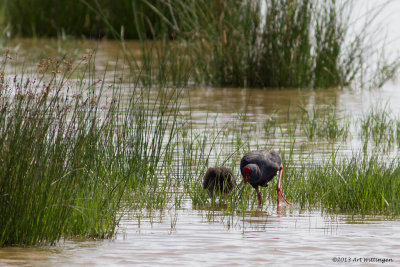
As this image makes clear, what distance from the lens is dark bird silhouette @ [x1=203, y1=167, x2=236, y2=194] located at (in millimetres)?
6217

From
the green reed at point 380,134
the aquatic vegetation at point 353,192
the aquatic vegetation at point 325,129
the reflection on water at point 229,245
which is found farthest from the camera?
the aquatic vegetation at point 325,129

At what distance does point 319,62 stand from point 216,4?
6.38 ft

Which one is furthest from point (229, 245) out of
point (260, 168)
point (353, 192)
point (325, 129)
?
point (325, 129)

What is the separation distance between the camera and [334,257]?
4.60m

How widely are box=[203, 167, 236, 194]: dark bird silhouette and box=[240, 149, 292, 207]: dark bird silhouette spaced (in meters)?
0.13

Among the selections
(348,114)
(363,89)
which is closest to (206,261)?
(348,114)

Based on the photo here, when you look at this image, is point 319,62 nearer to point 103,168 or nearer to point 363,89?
point 363,89

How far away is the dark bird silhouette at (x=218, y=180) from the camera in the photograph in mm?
6217

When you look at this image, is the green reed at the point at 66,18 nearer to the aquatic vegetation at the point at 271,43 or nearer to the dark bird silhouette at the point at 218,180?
the aquatic vegetation at the point at 271,43

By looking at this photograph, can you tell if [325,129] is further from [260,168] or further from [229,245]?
[229,245]

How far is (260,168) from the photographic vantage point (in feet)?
20.6

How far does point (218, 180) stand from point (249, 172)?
27 cm

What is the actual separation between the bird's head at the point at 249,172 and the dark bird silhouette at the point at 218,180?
14cm

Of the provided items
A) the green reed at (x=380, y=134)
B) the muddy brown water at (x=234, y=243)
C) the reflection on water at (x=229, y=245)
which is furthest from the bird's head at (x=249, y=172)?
the green reed at (x=380, y=134)
